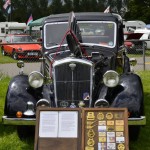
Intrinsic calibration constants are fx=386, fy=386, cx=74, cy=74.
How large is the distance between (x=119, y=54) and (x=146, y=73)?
6271 mm

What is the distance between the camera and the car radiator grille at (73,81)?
18.1ft

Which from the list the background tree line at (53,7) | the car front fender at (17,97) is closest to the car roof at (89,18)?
the car front fender at (17,97)

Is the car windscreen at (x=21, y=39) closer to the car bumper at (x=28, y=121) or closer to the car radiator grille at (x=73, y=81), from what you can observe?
the car radiator grille at (x=73, y=81)

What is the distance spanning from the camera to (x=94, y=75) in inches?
227

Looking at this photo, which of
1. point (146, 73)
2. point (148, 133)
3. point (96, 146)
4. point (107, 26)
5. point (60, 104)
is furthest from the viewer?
point (146, 73)

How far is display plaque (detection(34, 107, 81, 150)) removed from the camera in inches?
172

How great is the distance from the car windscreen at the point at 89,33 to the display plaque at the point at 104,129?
2.75 meters

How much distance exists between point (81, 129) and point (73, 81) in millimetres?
→ 1271

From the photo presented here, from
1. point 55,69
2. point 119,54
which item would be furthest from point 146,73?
point 55,69

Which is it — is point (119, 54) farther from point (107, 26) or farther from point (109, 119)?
point (109, 119)

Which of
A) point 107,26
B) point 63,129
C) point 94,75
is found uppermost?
point 107,26

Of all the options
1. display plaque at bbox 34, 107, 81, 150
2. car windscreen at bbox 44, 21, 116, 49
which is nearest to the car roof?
car windscreen at bbox 44, 21, 116, 49

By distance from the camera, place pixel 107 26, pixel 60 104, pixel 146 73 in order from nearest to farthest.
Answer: pixel 60 104, pixel 107 26, pixel 146 73

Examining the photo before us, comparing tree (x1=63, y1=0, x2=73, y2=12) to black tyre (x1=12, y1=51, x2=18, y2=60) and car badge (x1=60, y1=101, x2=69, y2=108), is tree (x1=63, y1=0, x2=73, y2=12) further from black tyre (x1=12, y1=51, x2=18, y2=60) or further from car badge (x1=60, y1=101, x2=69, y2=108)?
car badge (x1=60, y1=101, x2=69, y2=108)
